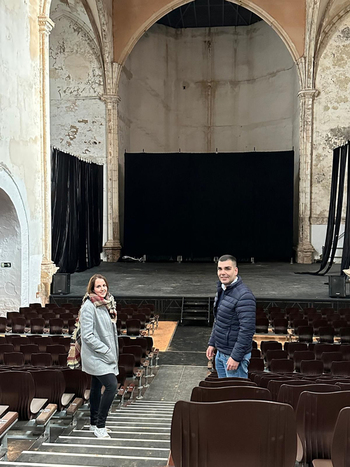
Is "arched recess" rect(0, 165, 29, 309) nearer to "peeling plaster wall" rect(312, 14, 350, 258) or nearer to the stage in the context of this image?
the stage

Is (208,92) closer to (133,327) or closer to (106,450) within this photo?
(133,327)

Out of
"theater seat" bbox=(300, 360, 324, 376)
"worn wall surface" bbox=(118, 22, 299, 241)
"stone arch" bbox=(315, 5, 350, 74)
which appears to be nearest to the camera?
"theater seat" bbox=(300, 360, 324, 376)

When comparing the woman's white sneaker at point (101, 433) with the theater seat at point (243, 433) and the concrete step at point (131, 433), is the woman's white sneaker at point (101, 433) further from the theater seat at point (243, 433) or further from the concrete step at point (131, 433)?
the theater seat at point (243, 433)

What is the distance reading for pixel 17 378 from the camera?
364cm

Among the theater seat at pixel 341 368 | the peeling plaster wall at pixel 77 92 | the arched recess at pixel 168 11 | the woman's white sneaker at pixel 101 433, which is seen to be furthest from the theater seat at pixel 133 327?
the arched recess at pixel 168 11

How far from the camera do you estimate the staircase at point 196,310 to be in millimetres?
11156

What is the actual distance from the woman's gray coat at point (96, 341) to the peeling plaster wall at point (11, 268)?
8.17 metres

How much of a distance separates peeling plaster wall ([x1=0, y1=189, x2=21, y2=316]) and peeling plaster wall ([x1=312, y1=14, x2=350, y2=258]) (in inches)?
496

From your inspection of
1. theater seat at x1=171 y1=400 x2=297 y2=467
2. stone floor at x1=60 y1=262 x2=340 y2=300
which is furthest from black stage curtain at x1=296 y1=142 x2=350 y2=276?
theater seat at x1=171 y1=400 x2=297 y2=467

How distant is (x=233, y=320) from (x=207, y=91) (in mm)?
21631

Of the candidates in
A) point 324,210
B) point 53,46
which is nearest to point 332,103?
point 324,210

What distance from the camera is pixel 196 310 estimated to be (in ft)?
37.2

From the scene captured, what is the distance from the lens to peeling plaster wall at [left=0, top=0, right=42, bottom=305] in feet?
34.7

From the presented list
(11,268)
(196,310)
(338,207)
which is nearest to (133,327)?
(196,310)
